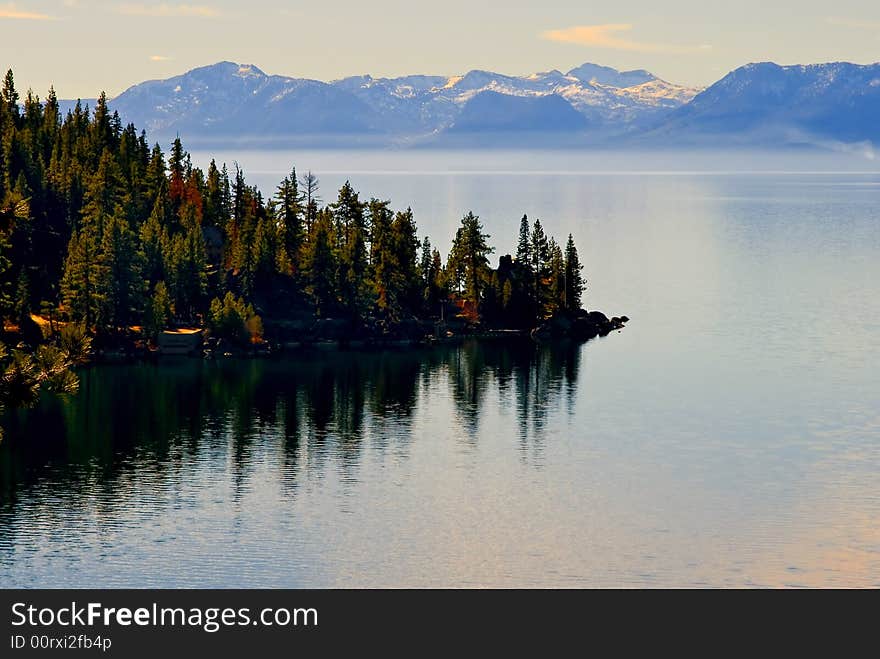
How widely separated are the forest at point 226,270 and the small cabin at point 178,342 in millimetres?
1391

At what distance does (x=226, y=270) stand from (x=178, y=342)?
17825mm

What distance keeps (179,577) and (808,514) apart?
4382 cm

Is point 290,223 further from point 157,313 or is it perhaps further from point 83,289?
point 83,289

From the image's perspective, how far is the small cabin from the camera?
168 m

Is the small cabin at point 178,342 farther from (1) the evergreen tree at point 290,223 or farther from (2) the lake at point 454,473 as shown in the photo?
(1) the evergreen tree at point 290,223

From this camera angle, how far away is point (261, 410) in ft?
453

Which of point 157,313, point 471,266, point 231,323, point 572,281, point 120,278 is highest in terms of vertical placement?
point 471,266

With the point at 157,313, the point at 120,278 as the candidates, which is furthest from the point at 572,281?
the point at 120,278
